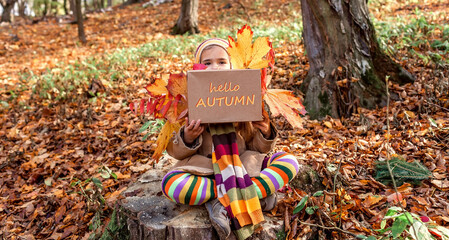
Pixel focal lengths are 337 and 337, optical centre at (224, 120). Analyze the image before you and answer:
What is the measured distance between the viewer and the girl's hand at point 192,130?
1933 mm

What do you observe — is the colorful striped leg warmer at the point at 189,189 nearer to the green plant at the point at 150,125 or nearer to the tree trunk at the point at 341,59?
the green plant at the point at 150,125

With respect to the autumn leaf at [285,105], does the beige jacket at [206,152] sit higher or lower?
lower

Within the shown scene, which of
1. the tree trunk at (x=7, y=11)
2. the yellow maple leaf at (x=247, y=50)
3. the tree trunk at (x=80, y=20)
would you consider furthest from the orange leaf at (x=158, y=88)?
the tree trunk at (x=7, y=11)

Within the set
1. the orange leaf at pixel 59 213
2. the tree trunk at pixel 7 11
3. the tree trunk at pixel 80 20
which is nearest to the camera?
the orange leaf at pixel 59 213

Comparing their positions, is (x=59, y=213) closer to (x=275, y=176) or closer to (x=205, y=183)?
(x=205, y=183)

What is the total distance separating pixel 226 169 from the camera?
2037mm

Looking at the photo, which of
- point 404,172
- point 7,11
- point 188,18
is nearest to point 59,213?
point 404,172

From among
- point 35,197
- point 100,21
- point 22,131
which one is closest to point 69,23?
point 100,21

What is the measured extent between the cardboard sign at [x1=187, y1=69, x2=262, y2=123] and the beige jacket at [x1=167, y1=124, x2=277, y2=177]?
0.25 m

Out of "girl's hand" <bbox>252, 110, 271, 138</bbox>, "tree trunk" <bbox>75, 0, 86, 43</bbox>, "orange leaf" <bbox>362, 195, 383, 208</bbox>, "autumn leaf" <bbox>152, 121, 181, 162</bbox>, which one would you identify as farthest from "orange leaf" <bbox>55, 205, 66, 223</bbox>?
"tree trunk" <bbox>75, 0, 86, 43</bbox>

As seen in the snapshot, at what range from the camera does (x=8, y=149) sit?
414 cm

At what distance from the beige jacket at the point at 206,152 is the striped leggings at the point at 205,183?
47 millimetres

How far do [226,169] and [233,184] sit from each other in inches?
4.1

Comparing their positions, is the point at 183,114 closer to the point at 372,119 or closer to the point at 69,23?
the point at 372,119
